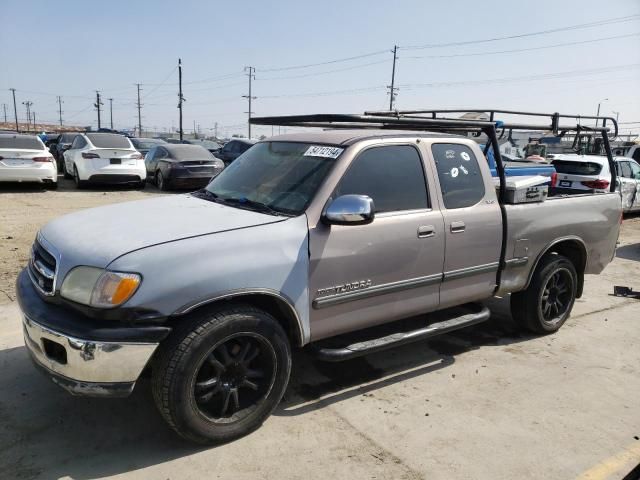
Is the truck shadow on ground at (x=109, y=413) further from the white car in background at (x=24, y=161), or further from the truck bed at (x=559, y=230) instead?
the white car in background at (x=24, y=161)

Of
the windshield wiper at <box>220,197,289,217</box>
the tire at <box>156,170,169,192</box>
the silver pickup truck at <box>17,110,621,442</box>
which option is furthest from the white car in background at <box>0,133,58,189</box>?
the windshield wiper at <box>220,197,289,217</box>

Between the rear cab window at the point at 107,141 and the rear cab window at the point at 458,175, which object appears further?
the rear cab window at the point at 107,141

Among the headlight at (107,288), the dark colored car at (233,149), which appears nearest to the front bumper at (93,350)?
the headlight at (107,288)

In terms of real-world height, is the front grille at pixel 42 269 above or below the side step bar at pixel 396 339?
above

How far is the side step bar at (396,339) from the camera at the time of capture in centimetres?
357

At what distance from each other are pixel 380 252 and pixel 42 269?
7.15 ft

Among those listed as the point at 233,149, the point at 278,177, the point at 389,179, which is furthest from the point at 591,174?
the point at 233,149

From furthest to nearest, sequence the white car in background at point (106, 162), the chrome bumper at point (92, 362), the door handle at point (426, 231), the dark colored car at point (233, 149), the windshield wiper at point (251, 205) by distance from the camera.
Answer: the dark colored car at point (233, 149), the white car in background at point (106, 162), the door handle at point (426, 231), the windshield wiper at point (251, 205), the chrome bumper at point (92, 362)

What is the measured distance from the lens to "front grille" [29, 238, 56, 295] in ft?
10.2

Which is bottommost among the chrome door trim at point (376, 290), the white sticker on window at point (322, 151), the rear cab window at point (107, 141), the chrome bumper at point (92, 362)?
the chrome bumper at point (92, 362)

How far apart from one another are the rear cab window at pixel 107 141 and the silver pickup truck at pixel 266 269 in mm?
11435

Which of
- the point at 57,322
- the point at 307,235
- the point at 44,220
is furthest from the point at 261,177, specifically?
the point at 44,220

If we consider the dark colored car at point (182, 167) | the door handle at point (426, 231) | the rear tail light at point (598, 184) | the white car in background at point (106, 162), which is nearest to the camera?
the door handle at point (426, 231)

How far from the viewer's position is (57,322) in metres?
2.90
